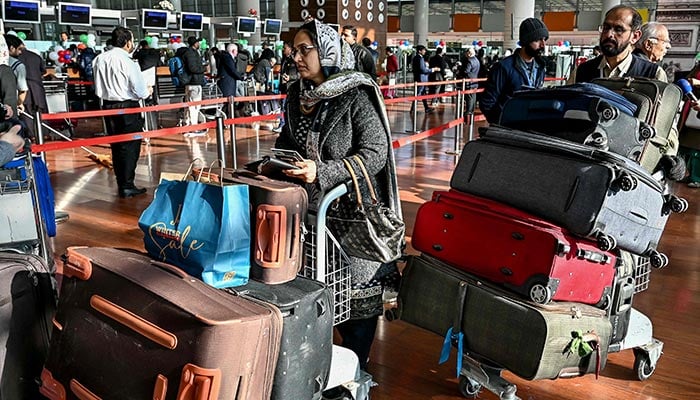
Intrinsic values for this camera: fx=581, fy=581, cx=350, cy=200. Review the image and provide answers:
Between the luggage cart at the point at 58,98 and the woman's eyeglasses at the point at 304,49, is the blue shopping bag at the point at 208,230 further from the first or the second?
the luggage cart at the point at 58,98

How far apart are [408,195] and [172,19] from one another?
39.9 feet

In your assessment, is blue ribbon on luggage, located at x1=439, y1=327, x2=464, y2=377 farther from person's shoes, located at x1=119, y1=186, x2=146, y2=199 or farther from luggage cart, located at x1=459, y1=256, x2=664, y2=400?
person's shoes, located at x1=119, y1=186, x2=146, y2=199

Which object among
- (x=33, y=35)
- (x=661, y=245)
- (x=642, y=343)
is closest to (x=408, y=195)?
(x=661, y=245)

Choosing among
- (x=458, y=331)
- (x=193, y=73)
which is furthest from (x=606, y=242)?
(x=193, y=73)

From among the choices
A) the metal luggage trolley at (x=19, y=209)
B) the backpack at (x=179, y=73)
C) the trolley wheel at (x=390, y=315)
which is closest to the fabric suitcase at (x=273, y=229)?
the trolley wheel at (x=390, y=315)

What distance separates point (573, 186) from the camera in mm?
A: 1943

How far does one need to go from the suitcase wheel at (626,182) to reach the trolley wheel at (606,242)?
17cm

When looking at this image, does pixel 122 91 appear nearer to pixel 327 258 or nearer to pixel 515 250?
pixel 327 258

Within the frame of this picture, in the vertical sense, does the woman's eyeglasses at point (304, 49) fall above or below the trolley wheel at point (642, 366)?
above

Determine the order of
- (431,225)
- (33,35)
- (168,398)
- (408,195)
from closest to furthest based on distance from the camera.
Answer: (168,398)
(431,225)
(408,195)
(33,35)

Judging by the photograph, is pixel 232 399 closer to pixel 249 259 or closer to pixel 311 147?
pixel 249 259

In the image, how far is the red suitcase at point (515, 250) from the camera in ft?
6.36

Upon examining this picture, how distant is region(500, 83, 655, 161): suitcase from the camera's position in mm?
Answer: 2004

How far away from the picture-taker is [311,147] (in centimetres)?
210
